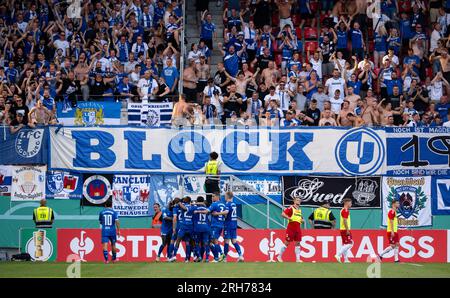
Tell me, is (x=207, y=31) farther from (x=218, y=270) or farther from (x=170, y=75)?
(x=218, y=270)

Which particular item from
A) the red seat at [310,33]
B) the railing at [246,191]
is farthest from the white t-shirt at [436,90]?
the railing at [246,191]

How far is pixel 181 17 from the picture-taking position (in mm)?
34719

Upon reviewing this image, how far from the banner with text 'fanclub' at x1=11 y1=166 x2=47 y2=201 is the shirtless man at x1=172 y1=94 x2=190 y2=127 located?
4.47 metres

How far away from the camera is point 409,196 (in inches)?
1203

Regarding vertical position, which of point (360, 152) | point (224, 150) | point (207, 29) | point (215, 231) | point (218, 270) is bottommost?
point (218, 270)

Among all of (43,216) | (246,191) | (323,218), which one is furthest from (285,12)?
(43,216)

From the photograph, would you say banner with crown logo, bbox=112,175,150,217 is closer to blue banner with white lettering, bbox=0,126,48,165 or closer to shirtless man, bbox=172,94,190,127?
shirtless man, bbox=172,94,190,127

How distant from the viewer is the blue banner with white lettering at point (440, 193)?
30578 millimetres

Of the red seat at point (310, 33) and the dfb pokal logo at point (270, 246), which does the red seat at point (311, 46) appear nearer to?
the red seat at point (310, 33)

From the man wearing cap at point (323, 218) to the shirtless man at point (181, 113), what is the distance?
506 centimetres

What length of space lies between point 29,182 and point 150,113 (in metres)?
4.50

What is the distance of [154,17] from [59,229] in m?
9.50
